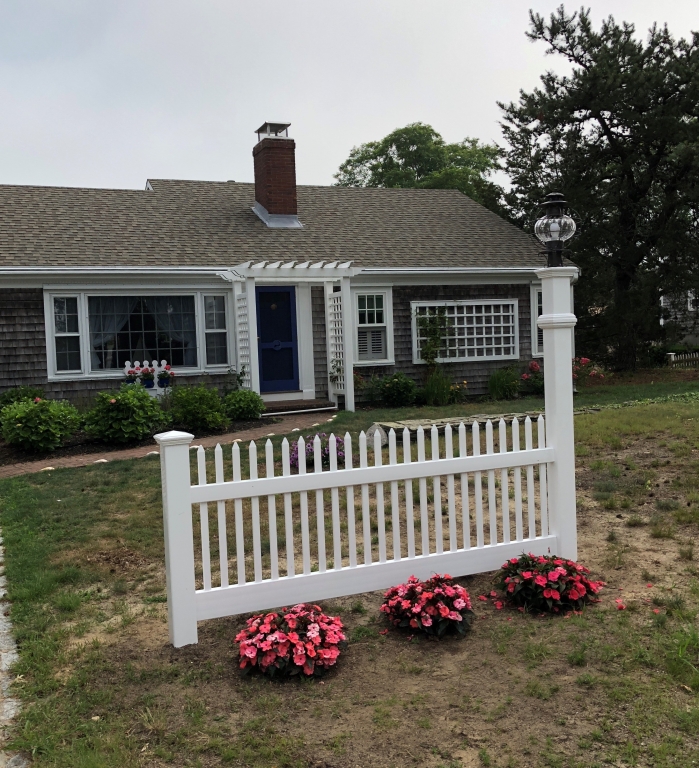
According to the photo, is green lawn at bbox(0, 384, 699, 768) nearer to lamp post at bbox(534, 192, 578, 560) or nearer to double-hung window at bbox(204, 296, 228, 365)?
lamp post at bbox(534, 192, 578, 560)

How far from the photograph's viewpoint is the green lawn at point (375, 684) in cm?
281

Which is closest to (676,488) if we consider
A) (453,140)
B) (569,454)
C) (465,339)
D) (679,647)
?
(569,454)

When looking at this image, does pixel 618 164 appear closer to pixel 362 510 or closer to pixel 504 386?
pixel 504 386

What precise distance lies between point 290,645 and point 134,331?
10488mm

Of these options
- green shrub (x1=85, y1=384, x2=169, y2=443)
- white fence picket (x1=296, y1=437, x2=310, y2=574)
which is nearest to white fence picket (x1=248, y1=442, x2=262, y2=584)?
white fence picket (x1=296, y1=437, x2=310, y2=574)

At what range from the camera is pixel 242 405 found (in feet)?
39.0

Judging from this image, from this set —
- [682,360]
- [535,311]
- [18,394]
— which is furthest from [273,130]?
[682,360]

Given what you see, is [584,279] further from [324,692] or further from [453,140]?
[453,140]

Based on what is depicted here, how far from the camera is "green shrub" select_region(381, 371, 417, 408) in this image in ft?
45.8

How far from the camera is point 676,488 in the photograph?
6344 mm

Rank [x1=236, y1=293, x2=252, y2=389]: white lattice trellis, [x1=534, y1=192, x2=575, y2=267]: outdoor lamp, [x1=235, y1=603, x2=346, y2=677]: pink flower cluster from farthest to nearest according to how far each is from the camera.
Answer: [x1=236, y1=293, x2=252, y2=389]: white lattice trellis
[x1=534, y1=192, x2=575, y2=267]: outdoor lamp
[x1=235, y1=603, x2=346, y2=677]: pink flower cluster

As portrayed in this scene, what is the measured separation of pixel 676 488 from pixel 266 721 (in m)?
4.52

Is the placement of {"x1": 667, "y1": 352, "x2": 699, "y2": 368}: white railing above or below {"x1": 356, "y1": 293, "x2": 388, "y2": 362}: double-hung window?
below

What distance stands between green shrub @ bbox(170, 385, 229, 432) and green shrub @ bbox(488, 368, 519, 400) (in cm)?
598
